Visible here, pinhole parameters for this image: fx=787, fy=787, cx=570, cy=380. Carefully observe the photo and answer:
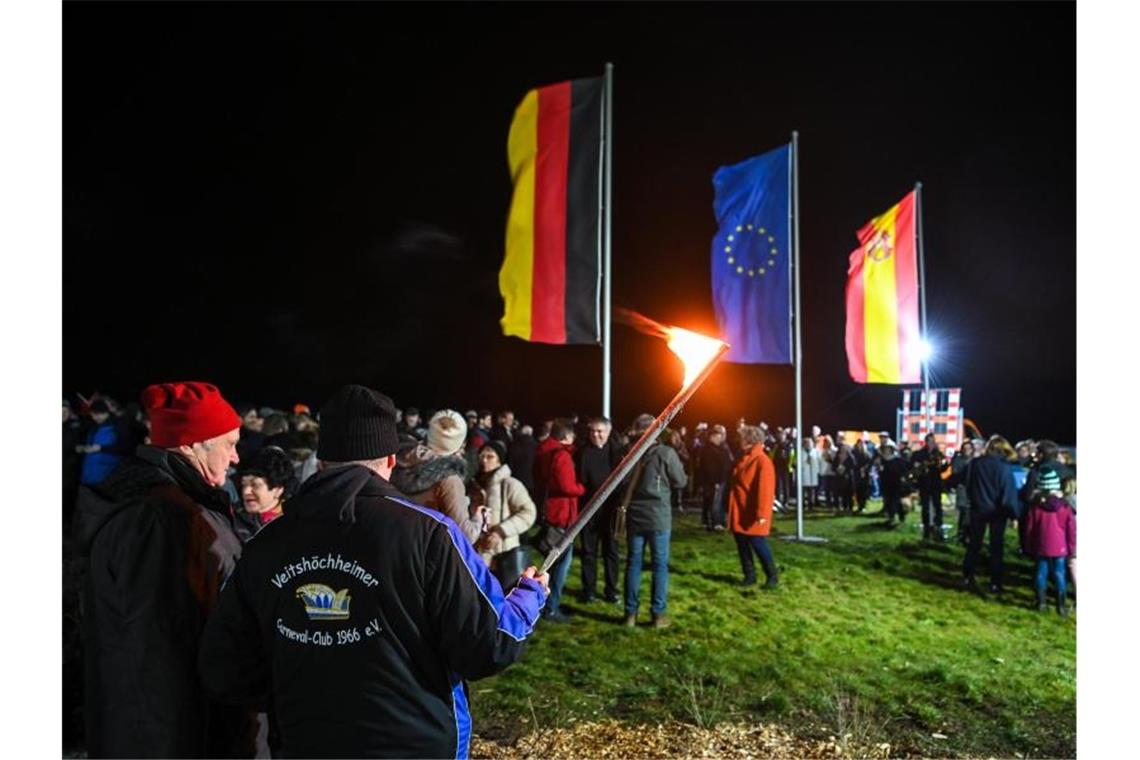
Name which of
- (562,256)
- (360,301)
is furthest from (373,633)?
(360,301)

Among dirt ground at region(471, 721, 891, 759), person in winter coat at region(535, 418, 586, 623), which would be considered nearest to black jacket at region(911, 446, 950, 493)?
person in winter coat at region(535, 418, 586, 623)

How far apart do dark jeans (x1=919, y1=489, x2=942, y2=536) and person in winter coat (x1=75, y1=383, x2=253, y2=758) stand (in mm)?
11887

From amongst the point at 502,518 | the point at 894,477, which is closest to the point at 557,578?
the point at 502,518

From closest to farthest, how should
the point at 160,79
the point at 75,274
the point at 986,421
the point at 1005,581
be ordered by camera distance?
the point at 1005,581 → the point at 160,79 → the point at 986,421 → the point at 75,274

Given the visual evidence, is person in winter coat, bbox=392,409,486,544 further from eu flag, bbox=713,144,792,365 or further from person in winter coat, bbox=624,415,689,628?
A: eu flag, bbox=713,144,792,365

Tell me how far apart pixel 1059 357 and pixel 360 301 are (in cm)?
2107

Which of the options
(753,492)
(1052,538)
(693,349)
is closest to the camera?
(693,349)

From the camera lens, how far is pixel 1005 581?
977cm

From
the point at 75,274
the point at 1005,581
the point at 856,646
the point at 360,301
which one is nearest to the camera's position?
the point at 856,646

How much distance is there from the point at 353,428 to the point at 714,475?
11781 millimetres

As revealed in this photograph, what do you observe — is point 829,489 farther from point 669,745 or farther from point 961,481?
point 669,745

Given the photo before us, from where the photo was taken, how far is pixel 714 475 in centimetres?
1366

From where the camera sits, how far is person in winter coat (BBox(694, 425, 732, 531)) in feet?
44.8

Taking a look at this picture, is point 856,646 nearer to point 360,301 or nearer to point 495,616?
point 495,616
